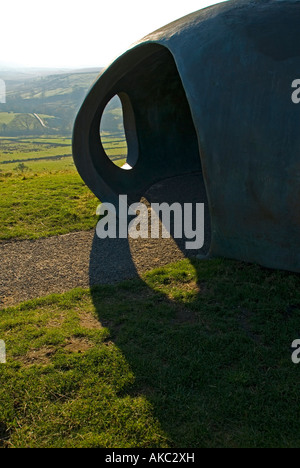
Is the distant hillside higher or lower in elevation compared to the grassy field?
higher

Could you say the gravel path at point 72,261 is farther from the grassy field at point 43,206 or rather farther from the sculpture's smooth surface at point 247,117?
the sculpture's smooth surface at point 247,117

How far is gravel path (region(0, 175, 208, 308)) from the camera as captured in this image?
22.6ft

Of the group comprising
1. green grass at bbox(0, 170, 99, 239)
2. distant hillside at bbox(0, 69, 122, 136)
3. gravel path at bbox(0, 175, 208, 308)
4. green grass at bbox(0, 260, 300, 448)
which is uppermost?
distant hillside at bbox(0, 69, 122, 136)

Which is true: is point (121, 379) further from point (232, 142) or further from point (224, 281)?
point (232, 142)

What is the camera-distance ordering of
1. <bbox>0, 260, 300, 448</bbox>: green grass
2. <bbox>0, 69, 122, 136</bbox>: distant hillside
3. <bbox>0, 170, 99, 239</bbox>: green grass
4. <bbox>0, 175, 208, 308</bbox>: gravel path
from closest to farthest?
<bbox>0, 260, 300, 448</bbox>: green grass
<bbox>0, 175, 208, 308</bbox>: gravel path
<bbox>0, 170, 99, 239</bbox>: green grass
<bbox>0, 69, 122, 136</bbox>: distant hillside

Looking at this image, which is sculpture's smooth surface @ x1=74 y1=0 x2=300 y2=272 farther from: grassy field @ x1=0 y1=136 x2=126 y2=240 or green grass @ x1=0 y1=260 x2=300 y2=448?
grassy field @ x1=0 y1=136 x2=126 y2=240

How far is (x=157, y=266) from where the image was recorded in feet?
24.4

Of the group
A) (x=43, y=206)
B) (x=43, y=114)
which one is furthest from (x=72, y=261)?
(x=43, y=114)

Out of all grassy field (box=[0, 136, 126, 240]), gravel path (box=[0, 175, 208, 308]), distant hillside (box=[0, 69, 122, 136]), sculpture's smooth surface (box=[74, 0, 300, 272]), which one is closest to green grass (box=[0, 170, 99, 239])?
grassy field (box=[0, 136, 126, 240])

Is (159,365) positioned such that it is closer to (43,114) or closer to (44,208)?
(44,208)

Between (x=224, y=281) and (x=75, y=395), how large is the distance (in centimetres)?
309

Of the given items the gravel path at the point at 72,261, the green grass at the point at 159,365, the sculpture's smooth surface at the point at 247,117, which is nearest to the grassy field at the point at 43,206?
the gravel path at the point at 72,261

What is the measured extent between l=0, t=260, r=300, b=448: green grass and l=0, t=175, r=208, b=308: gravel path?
510 mm
